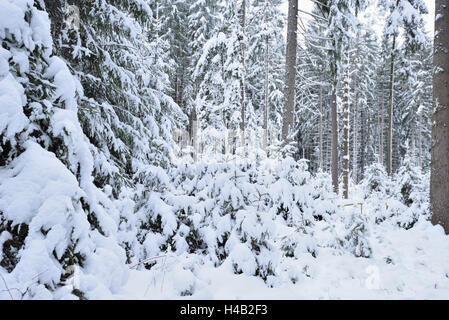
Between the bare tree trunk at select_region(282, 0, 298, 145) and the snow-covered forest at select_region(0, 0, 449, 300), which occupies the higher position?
the bare tree trunk at select_region(282, 0, 298, 145)

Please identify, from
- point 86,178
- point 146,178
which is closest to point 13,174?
point 86,178

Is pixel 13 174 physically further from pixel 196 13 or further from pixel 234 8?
pixel 196 13

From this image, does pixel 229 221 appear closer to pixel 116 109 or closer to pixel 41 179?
pixel 41 179

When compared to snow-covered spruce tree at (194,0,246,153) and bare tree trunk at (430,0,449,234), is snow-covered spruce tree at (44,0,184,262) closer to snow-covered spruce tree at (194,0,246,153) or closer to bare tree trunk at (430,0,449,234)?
bare tree trunk at (430,0,449,234)

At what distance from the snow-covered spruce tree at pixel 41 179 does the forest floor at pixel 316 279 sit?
2.13ft

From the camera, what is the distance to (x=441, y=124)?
6.52 m

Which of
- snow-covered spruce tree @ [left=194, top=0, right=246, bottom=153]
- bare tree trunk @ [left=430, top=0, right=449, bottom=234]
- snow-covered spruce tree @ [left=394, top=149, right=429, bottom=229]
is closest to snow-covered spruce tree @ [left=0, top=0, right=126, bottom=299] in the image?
bare tree trunk @ [left=430, top=0, right=449, bottom=234]

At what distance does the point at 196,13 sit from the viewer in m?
21.2

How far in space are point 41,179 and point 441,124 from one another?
788cm

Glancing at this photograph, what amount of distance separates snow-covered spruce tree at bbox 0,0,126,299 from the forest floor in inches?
25.6

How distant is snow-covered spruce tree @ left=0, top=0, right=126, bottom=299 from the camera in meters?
2.52

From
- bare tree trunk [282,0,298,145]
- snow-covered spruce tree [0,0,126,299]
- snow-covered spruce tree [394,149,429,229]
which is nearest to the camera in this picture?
snow-covered spruce tree [0,0,126,299]

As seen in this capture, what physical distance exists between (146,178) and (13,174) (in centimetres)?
234

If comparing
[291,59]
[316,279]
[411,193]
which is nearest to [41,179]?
[316,279]
